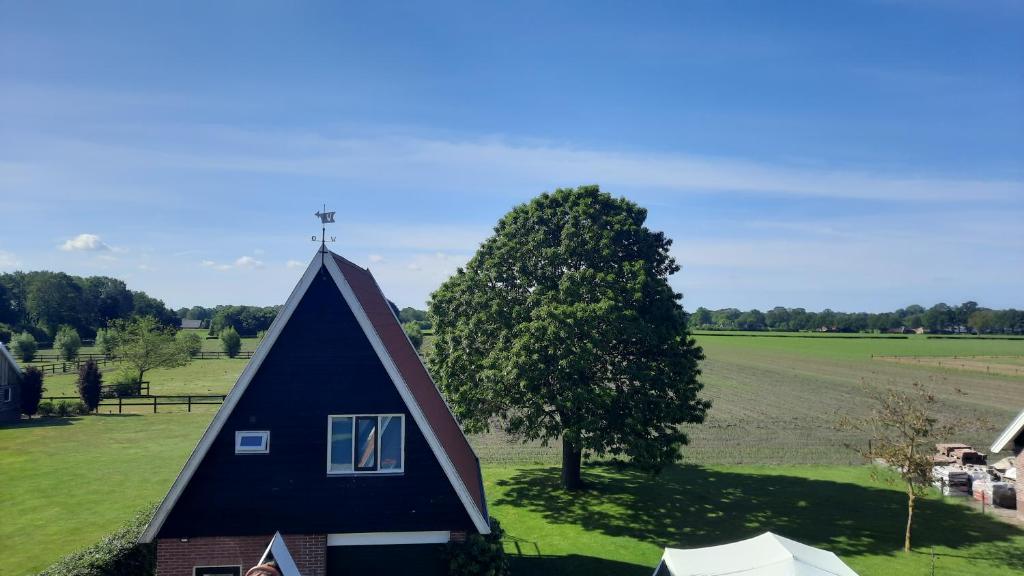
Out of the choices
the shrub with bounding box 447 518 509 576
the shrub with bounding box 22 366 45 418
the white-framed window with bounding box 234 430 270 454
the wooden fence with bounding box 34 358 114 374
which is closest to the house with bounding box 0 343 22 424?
the shrub with bounding box 22 366 45 418

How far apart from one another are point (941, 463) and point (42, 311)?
164516 millimetres

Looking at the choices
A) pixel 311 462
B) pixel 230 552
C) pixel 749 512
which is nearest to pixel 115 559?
pixel 230 552

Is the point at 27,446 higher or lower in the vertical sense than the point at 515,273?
lower

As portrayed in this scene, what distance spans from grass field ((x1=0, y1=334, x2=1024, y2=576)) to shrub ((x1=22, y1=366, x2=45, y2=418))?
1949 millimetres

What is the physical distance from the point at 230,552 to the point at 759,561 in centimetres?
1197

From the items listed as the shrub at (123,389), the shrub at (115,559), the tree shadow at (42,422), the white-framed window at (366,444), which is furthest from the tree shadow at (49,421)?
the white-framed window at (366,444)

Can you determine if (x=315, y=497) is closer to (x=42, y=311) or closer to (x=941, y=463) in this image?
(x=941, y=463)

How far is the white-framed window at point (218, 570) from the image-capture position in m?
12.6

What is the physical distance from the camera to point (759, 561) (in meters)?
13.9

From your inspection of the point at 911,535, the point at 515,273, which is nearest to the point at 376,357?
the point at 515,273

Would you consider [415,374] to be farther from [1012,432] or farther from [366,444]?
[1012,432]

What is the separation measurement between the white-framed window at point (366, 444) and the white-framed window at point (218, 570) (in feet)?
9.54

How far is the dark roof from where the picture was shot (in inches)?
547

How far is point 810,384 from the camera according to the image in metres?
65.6
